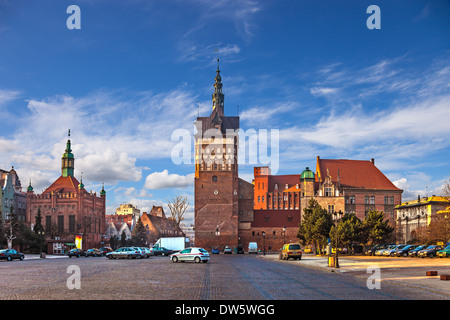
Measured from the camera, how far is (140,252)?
58.3 m

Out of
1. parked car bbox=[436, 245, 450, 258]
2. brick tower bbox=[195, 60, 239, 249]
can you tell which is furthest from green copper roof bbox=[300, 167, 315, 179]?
parked car bbox=[436, 245, 450, 258]

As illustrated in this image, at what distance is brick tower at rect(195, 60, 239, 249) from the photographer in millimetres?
96375

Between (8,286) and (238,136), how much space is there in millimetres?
90462

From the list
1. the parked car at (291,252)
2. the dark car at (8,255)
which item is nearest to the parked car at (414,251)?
the parked car at (291,252)

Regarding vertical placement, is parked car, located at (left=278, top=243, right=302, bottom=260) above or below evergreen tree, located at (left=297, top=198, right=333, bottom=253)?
below

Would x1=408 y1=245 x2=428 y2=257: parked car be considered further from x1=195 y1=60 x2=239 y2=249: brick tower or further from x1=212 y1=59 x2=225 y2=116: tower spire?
x1=212 y1=59 x2=225 y2=116: tower spire

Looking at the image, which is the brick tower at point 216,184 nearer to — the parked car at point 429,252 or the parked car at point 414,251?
the parked car at point 414,251

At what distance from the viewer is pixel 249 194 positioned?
10412cm

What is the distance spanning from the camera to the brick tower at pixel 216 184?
96.4 m

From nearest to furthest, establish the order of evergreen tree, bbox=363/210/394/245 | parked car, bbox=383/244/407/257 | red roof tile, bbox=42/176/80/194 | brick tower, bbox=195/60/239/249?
parked car, bbox=383/244/407/257
evergreen tree, bbox=363/210/394/245
brick tower, bbox=195/60/239/249
red roof tile, bbox=42/176/80/194

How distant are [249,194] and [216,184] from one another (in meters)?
8.72

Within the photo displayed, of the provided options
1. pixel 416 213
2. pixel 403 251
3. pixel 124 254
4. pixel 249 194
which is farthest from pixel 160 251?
pixel 416 213

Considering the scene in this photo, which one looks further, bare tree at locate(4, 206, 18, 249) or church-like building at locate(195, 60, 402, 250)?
church-like building at locate(195, 60, 402, 250)
